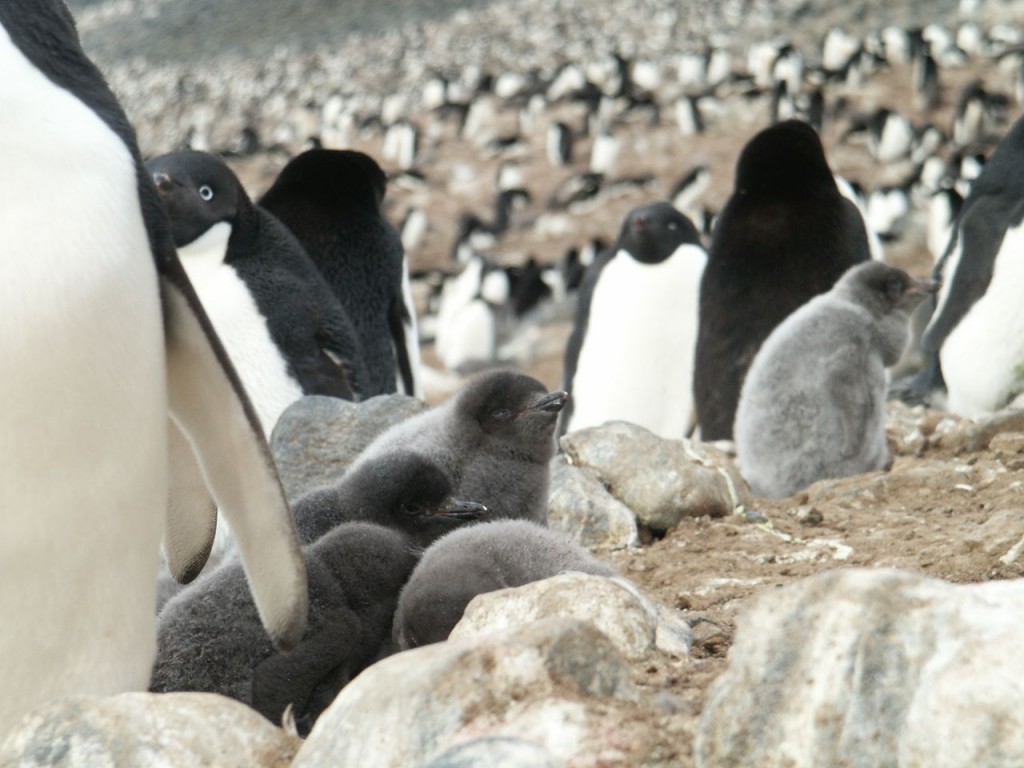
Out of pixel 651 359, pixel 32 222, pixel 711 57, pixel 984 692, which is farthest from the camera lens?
pixel 711 57

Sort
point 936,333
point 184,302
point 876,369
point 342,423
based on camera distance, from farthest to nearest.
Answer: point 936,333 < point 876,369 < point 342,423 < point 184,302

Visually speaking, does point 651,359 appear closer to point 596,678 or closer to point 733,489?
point 733,489

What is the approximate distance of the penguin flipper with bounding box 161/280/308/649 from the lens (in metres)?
2.93

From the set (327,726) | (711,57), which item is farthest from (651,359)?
(711,57)

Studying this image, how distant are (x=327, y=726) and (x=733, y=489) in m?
3.04

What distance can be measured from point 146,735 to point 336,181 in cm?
551

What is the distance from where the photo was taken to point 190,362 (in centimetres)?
320

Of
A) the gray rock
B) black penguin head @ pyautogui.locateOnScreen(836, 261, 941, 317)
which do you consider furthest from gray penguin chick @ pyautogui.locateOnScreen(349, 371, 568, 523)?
black penguin head @ pyautogui.locateOnScreen(836, 261, 941, 317)

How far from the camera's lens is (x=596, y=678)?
2189mm

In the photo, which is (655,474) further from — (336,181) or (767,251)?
(767,251)

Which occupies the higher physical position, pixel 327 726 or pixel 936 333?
pixel 327 726

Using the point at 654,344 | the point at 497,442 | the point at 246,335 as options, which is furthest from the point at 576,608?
the point at 654,344

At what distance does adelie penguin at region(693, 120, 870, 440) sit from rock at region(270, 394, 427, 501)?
3.22 meters

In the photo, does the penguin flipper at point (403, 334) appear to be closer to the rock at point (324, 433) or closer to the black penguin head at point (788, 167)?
the black penguin head at point (788, 167)
